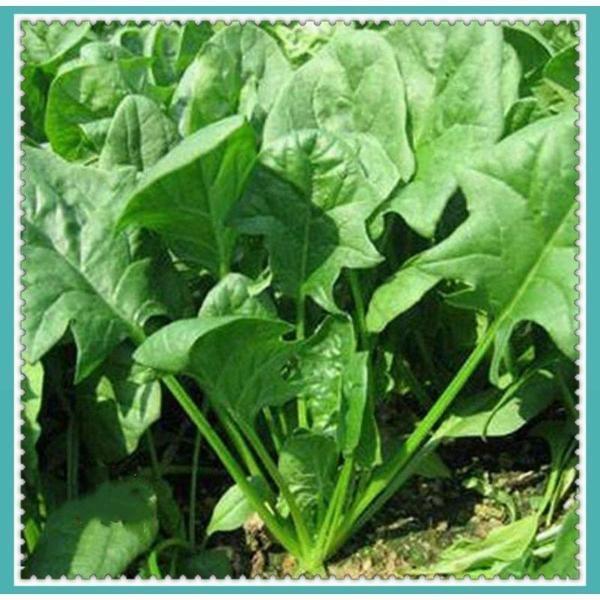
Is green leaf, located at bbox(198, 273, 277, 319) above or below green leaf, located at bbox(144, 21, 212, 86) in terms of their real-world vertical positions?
below

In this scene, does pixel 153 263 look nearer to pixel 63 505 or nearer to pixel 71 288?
pixel 71 288

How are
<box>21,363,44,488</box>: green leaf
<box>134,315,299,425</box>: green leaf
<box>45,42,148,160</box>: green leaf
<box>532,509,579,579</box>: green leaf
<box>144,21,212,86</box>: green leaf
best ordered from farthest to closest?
1. <box>144,21,212,86</box>: green leaf
2. <box>45,42,148,160</box>: green leaf
3. <box>21,363,44,488</box>: green leaf
4. <box>532,509,579,579</box>: green leaf
5. <box>134,315,299,425</box>: green leaf

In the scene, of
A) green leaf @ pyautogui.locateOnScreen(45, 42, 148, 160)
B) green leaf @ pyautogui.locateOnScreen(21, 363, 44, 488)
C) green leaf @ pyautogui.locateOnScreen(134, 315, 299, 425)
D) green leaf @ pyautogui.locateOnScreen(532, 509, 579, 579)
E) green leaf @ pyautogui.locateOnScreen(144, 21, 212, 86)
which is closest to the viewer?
green leaf @ pyautogui.locateOnScreen(134, 315, 299, 425)

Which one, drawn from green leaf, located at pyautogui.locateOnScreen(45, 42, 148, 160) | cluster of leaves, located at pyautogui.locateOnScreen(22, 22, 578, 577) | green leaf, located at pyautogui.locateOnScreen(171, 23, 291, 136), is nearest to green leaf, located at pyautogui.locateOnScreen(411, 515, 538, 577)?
cluster of leaves, located at pyautogui.locateOnScreen(22, 22, 578, 577)

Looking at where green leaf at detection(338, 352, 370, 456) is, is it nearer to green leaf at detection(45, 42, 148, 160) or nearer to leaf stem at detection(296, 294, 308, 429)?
leaf stem at detection(296, 294, 308, 429)

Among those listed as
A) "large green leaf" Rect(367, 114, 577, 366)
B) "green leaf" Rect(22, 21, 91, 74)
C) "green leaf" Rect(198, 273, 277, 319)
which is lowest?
"green leaf" Rect(198, 273, 277, 319)

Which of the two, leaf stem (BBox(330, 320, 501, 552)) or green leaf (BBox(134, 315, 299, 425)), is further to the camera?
leaf stem (BBox(330, 320, 501, 552))
